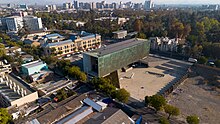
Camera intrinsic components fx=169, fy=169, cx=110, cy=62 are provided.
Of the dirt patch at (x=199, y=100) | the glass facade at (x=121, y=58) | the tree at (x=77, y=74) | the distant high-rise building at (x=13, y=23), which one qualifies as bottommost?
the dirt patch at (x=199, y=100)

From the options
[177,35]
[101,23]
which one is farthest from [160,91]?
[101,23]

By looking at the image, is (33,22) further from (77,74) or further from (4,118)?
(4,118)

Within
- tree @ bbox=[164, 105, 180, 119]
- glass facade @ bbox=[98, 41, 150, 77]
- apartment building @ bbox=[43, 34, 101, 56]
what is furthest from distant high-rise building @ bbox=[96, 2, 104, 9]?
tree @ bbox=[164, 105, 180, 119]

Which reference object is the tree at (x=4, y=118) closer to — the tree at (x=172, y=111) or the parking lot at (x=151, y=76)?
the parking lot at (x=151, y=76)

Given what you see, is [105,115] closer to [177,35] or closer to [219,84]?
[219,84]

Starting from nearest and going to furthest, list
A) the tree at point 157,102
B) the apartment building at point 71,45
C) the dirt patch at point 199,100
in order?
1. the tree at point 157,102
2. the dirt patch at point 199,100
3. the apartment building at point 71,45

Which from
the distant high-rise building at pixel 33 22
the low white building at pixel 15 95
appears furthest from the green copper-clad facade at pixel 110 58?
the distant high-rise building at pixel 33 22

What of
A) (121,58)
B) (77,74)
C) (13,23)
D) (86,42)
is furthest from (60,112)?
(13,23)
